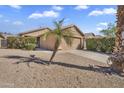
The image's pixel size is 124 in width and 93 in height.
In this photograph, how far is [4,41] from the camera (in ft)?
90.3

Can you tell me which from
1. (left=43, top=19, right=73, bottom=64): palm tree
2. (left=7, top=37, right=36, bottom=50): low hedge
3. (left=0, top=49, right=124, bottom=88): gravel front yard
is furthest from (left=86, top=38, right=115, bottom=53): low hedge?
(left=0, top=49, right=124, bottom=88): gravel front yard

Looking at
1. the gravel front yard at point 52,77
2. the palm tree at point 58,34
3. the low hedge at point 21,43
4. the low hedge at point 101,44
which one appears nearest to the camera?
the gravel front yard at point 52,77

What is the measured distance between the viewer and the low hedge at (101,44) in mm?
25844

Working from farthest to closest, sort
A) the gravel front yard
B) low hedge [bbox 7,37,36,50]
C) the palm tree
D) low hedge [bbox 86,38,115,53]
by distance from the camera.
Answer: low hedge [bbox 86,38,115,53], low hedge [bbox 7,37,36,50], the palm tree, the gravel front yard

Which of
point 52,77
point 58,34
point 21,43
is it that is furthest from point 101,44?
point 52,77

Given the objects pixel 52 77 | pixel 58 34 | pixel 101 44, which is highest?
pixel 58 34

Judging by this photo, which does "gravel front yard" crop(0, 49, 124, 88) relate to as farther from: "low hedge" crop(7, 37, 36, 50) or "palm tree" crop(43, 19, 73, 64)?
"low hedge" crop(7, 37, 36, 50)

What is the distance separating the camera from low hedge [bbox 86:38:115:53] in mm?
25844

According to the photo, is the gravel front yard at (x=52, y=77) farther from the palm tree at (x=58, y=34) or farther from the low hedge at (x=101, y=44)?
the low hedge at (x=101, y=44)

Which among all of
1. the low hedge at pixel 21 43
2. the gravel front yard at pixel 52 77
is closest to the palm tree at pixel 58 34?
the gravel front yard at pixel 52 77

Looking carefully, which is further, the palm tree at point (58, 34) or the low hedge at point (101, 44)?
the low hedge at point (101, 44)

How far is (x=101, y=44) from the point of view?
2684 cm

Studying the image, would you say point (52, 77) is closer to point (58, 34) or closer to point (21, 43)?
point (58, 34)
